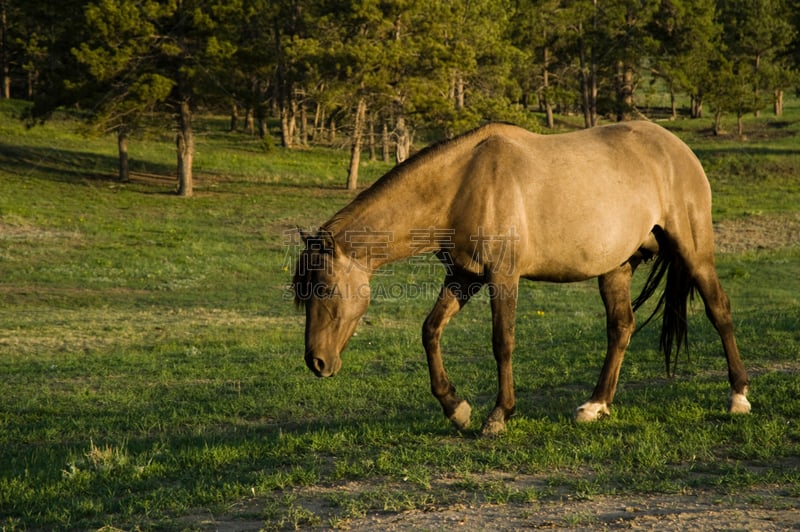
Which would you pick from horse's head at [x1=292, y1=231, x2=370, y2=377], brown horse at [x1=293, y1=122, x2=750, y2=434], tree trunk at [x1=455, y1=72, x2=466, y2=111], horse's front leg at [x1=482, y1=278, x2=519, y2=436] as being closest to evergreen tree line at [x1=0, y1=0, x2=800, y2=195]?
tree trunk at [x1=455, y1=72, x2=466, y2=111]

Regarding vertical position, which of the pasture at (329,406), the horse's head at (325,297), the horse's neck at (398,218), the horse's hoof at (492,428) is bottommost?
the pasture at (329,406)

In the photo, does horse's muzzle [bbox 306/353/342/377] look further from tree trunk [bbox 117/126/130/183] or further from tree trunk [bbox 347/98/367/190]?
tree trunk [bbox 117/126/130/183]

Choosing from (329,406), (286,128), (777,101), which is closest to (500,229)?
(329,406)

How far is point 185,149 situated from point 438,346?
101 feet

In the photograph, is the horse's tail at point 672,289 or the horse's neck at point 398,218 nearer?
the horse's neck at point 398,218

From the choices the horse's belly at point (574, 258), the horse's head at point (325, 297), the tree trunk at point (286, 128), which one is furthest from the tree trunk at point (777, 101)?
the horse's head at point (325, 297)

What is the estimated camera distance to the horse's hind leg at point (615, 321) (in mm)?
7180

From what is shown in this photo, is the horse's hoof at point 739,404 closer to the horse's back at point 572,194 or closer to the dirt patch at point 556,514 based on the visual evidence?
the horse's back at point 572,194

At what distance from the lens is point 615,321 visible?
24.5ft

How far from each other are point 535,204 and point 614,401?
211 centimetres

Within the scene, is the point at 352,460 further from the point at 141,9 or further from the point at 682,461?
the point at 141,9

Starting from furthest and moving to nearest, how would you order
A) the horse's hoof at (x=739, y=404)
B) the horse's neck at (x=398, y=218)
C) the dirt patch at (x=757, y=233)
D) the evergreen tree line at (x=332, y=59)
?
the evergreen tree line at (x=332, y=59), the dirt patch at (x=757, y=233), the horse's hoof at (x=739, y=404), the horse's neck at (x=398, y=218)

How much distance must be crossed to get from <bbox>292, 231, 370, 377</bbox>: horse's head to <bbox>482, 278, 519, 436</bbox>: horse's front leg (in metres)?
1.10

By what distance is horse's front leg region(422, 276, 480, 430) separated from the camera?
6.45 metres
